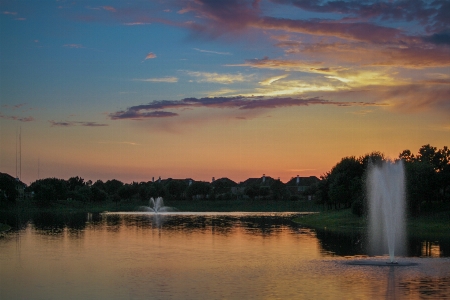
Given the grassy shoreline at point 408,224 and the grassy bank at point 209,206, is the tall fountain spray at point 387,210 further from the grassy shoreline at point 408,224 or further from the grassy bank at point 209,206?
the grassy bank at point 209,206

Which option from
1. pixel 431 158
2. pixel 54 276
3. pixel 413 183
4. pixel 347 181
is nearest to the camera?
pixel 54 276

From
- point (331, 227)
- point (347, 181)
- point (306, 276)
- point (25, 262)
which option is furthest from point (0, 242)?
point (347, 181)

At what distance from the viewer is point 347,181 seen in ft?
393

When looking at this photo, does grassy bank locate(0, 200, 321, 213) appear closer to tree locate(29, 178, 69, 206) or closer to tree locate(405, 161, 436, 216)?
tree locate(29, 178, 69, 206)

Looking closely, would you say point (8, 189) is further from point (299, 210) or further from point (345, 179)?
point (345, 179)

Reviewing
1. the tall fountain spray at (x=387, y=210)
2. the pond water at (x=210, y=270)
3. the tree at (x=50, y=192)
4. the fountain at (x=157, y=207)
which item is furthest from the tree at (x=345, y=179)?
the tree at (x=50, y=192)

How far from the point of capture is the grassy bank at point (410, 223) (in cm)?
8336

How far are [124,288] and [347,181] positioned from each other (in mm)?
89846

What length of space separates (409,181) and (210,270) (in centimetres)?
6006

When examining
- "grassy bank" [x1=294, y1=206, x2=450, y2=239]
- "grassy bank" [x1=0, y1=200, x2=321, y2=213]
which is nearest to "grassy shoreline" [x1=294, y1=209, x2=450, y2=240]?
"grassy bank" [x1=294, y1=206, x2=450, y2=239]

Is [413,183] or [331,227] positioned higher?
[413,183]

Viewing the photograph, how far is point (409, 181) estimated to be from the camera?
94562mm

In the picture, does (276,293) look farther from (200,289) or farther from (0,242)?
(0,242)

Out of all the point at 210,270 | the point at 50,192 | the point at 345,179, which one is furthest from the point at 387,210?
the point at 50,192
